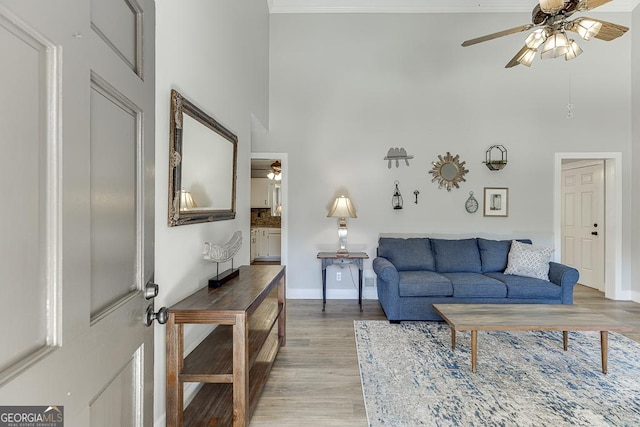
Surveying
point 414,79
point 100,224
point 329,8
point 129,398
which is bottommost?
point 129,398

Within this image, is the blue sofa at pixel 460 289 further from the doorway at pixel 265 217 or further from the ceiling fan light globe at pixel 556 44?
the doorway at pixel 265 217

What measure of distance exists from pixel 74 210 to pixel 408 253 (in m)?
3.91

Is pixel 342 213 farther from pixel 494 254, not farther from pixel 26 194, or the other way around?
pixel 26 194

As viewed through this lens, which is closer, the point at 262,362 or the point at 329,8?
the point at 262,362

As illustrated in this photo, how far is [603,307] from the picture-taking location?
4.21 metres

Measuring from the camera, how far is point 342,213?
4.21m

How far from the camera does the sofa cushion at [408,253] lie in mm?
4102

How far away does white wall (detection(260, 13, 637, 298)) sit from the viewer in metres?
4.54

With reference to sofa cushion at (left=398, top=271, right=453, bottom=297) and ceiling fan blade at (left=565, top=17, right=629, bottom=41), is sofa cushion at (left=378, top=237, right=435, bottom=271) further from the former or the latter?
ceiling fan blade at (left=565, top=17, right=629, bottom=41)

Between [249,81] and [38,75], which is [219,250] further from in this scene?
[249,81]

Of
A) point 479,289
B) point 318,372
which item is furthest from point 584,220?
point 318,372

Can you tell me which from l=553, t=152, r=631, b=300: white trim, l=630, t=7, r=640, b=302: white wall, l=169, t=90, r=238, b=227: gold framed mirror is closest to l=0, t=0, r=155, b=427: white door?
l=169, t=90, r=238, b=227: gold framed mirror

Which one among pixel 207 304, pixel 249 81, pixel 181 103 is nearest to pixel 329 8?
pixel 249 81

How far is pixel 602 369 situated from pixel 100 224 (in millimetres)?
3528
